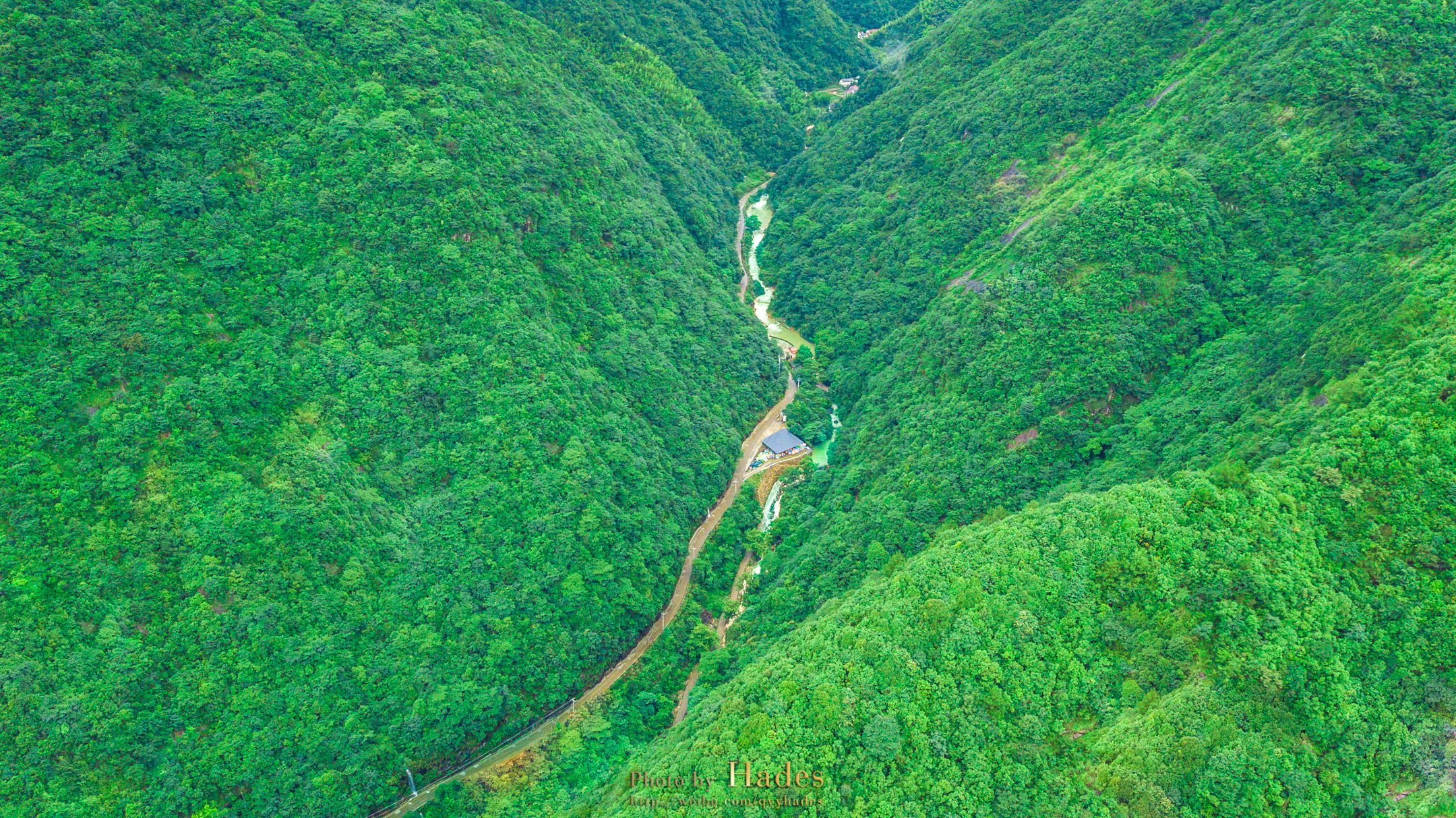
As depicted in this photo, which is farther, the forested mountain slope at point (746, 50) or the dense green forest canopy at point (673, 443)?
the forested mountain slope at point (746, 50)

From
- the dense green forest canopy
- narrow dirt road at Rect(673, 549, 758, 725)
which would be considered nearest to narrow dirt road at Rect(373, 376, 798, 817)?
the dense green forest canopy

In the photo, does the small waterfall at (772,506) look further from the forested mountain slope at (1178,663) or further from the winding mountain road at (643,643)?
the forested mountain slope at (1178,663)

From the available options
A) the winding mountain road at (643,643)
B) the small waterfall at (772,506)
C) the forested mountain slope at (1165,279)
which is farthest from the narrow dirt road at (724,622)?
the forested mountain slope at (1165,279)

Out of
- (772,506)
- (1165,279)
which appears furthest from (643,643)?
(1165,279)

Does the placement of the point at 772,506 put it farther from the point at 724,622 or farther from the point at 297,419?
the point at 297,419

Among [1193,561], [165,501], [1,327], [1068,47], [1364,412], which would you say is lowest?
[1193,561]

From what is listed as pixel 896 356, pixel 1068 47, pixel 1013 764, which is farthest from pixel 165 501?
pixel 1068 47

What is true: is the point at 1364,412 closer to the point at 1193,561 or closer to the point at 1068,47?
the point at 1193,561
